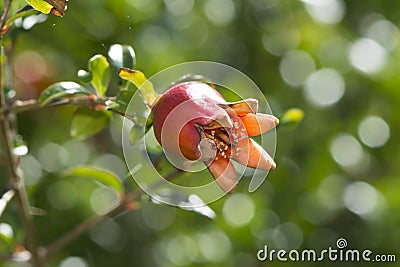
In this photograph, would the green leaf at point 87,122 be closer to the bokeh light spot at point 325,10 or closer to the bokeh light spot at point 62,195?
the bokeh light spot at point 62,195

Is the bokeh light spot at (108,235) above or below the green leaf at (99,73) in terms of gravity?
below

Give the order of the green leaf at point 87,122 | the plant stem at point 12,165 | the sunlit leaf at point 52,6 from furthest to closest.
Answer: the green leaf at point 87,122
the plant stem at point 12,165
the sunlit leaf at point 52,6

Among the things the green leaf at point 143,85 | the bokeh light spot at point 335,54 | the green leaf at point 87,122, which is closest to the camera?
Answer: the green leaf at point 143,85

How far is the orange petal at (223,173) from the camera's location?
0.75m

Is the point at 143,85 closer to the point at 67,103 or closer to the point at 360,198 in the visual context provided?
the point at 67,103

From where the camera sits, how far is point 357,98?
1898mm

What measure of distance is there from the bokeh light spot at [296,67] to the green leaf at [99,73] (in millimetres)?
989

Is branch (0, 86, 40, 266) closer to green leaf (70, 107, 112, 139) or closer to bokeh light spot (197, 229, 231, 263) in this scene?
green leaf (70, 107, 112, 139)

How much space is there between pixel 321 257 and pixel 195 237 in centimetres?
29

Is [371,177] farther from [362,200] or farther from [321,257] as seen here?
[321,257]

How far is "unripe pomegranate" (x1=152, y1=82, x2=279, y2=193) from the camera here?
742mm

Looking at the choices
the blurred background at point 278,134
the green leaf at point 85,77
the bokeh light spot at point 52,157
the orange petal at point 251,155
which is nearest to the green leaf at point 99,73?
the green leaf at point 85,77

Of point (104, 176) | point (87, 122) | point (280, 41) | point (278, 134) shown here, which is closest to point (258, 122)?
point (87, 122)

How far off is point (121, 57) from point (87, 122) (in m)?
0.20
